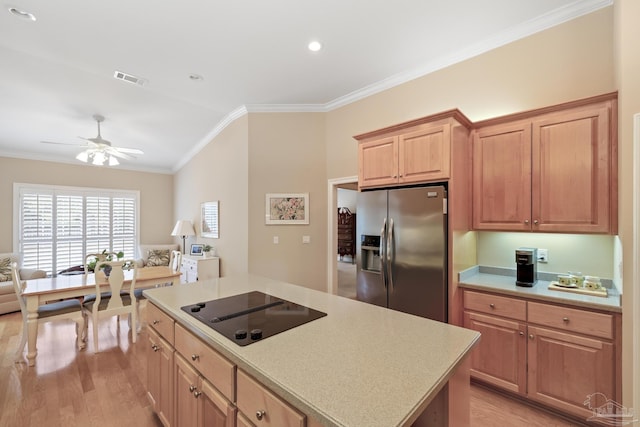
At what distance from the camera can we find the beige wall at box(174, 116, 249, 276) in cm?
415

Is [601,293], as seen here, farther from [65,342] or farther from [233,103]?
[65,342]

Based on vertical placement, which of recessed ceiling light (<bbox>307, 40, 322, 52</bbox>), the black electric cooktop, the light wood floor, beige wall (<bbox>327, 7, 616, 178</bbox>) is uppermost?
recessed ceiling light (<bbox>307, 40, 322, 52</bbox>)

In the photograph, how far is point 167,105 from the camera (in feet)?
13.4

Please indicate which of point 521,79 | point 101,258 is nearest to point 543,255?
point 521,79

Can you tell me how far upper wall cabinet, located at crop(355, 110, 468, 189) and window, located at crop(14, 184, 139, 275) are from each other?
616 centimetres

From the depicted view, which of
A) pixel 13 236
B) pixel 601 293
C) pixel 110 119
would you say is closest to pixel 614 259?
pixel 601 293

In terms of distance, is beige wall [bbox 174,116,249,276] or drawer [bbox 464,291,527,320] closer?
drawer [bbox 464,291,527,320]

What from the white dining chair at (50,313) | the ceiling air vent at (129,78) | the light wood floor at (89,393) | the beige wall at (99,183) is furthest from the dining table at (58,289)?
the beige wall at (99,183)

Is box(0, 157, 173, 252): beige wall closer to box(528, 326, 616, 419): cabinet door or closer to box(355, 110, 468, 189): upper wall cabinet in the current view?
box(355, 110, 468, 189): upper wall cabinet

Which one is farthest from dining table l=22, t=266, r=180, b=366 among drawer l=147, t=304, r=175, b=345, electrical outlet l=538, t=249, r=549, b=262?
electrical outlet l=538, t=249, r=549, b=262

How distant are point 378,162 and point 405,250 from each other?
901 millimetres

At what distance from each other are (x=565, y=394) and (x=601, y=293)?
0.73 metres

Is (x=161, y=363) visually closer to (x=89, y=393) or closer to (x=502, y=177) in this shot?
(x=89, y=393)

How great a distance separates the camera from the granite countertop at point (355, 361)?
2.55 feet
